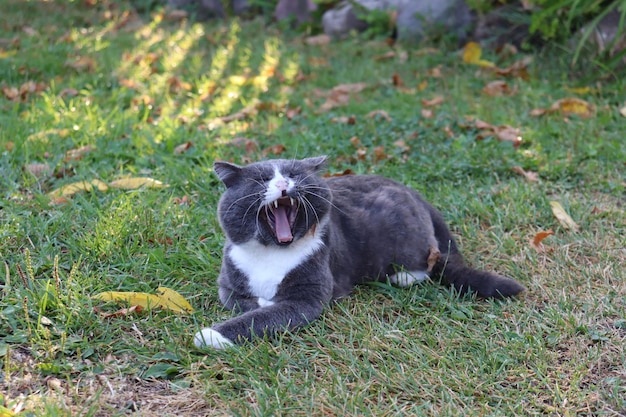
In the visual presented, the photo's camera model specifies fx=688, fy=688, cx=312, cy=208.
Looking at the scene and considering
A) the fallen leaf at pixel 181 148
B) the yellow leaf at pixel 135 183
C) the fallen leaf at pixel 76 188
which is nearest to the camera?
the fallen leaf at pixel 76 188

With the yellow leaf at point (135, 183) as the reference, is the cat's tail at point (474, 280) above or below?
below

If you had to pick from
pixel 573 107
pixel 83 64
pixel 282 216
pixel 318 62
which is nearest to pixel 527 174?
pixel 573 107

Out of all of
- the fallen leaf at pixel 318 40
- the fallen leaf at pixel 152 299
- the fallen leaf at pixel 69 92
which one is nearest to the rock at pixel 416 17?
the fallen leaf at pixel 318 40

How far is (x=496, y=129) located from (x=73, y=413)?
12.0ft

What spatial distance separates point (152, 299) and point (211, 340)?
1.50 ft

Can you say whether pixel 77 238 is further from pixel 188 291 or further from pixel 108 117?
pixel 108 117

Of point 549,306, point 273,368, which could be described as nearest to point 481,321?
point 549,306

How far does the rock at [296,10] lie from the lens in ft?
26.9

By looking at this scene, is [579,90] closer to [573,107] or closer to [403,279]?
[573,107]

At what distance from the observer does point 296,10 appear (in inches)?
326

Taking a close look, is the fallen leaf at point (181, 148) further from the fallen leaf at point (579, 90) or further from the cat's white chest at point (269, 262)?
the fallen leaf at point (579, 90)

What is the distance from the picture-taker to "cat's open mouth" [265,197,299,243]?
113 inches

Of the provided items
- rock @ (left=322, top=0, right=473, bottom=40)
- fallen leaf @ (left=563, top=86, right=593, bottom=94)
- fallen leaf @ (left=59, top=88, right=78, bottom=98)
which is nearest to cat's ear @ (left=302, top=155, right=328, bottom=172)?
fallen leaf @ (left=59, top=88, right=78, bottom=98)

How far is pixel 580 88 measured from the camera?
5.88 m
